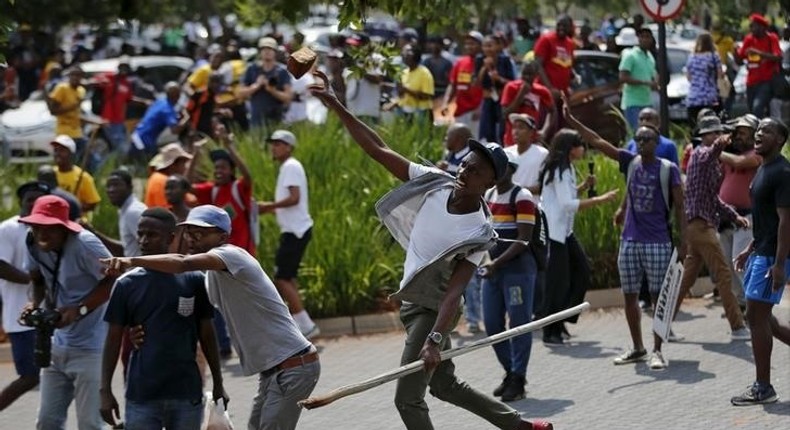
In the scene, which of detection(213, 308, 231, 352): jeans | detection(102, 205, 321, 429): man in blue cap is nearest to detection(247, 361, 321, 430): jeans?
detection(102, 205, 321, 429): man in blue cap

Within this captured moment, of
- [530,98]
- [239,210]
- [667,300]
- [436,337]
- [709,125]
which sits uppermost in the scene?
[530,98]

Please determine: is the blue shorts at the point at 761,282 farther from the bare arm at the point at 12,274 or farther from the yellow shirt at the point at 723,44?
the yellow shirt at the point at 723,44

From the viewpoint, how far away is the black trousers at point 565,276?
1267cm

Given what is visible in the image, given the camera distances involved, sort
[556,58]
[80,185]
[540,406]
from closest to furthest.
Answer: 1. [540,406]
2. [80,185]
3. [556,58]

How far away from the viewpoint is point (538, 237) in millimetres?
11188

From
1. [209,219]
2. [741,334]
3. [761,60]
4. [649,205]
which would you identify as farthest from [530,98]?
[209,219]

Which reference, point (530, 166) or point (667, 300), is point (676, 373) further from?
point (530, 166)

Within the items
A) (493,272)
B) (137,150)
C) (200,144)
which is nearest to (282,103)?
(137,150)

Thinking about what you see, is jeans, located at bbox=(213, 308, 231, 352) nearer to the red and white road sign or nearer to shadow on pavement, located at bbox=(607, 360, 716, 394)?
shadow on pavement, located at bbox=(607, 360, 716, 394)

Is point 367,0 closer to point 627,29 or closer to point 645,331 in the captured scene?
point 645,331

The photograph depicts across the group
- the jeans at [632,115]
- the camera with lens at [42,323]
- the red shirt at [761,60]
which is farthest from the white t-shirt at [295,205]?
the red shirt at [761,60]

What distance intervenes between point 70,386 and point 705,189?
5.27 metres

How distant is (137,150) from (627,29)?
10.9 meters

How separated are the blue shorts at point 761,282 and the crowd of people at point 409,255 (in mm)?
11
